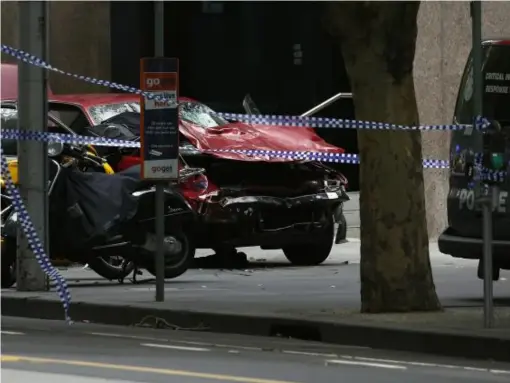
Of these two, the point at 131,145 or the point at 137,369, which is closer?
the point at 137,369

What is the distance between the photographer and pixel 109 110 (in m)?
17.9

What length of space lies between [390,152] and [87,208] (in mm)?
3887

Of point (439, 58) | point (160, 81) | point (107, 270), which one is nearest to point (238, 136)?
point (107, 270)

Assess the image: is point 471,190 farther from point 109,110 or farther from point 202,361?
point 109,110

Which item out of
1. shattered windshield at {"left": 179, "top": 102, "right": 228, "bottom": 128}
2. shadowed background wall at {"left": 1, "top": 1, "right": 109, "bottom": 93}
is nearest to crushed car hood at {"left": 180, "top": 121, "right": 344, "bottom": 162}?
shattered windshield at {"left": 179, "top": 102, "right": 228, "bottom": 128}

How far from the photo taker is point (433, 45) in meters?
21.7

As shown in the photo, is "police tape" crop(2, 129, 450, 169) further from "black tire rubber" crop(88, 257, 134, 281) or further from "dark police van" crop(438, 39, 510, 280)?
"dark police van" crop(438, 39, 510, 280)

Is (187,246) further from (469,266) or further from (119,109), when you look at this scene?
(469,266)

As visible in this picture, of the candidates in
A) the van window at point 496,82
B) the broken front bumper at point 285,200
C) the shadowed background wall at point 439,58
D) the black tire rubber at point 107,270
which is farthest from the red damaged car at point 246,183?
the shadowed background wall at point 439,58

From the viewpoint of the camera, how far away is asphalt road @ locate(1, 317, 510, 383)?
9.61m

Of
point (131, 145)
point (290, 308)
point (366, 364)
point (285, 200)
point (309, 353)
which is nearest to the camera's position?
point (366, 364)

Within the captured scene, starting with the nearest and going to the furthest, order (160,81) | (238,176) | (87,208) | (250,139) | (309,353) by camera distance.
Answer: (309,353) < (160,81) < (87,208) < (238,176) < (250,139)

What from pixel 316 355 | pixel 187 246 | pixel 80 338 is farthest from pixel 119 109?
pixel 316 355

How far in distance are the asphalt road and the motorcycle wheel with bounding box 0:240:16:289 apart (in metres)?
2.74
